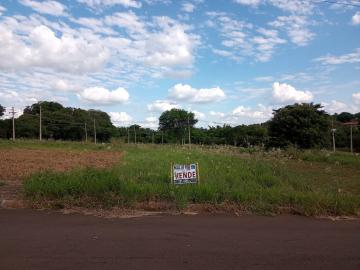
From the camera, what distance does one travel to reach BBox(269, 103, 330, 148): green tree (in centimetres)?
3969

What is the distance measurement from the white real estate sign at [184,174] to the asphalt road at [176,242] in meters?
1.87

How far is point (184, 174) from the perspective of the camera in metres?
9.52

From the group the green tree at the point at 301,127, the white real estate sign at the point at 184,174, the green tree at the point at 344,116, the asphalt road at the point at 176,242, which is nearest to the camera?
the asphalt road at the point at 176,242

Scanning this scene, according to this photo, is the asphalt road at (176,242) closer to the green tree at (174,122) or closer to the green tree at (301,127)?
the green tree at (301,127)

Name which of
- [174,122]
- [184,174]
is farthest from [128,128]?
[184,174]

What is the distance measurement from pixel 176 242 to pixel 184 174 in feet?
11.9

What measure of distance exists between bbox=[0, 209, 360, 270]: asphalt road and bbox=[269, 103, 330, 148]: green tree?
33579 mm

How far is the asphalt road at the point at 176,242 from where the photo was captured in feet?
16.6

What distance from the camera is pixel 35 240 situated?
5.96 metres

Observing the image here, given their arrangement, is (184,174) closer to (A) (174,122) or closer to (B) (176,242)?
(B) (176,242)

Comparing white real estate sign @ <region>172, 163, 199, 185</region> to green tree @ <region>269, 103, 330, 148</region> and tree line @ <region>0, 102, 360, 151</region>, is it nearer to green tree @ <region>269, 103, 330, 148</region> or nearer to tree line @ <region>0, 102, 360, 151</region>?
green tree @ <region>269, 103, 330, 148</region>

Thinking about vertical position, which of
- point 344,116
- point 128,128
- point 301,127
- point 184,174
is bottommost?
point 184,174

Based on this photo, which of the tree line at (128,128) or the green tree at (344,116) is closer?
the tree line at (128,128)

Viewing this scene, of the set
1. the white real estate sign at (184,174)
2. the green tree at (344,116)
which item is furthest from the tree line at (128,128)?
the white real estate sign at (184,174)
